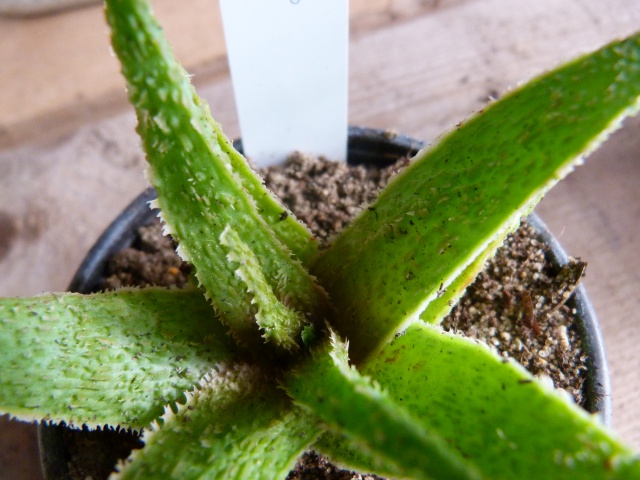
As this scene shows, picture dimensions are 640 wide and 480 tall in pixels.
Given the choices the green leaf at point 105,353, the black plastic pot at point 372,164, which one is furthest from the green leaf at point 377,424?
the black plastic pot at point 372,164

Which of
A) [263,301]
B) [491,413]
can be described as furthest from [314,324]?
[491,413]

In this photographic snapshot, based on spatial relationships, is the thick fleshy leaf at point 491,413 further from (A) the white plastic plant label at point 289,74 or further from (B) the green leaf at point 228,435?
(A) the white plastic plant label at point 289,74

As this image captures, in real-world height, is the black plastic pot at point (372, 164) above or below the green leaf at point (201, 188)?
below

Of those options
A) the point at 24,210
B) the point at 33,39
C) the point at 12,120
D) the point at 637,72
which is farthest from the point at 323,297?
the point at 33,39

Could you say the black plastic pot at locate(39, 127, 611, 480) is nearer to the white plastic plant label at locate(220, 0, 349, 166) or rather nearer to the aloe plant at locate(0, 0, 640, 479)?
the white plastic plant label at locate(220, 0, 349, 166)

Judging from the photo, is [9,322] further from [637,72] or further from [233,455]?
[637,72]

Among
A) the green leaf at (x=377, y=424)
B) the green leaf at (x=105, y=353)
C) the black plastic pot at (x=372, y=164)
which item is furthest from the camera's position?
the black plastic pot at (x=372, y=164)

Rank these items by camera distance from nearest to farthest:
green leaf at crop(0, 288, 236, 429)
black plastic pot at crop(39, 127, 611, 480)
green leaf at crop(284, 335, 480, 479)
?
green leaf at crop(284, 335, 480, 479) → green leaf at crop(0, 288, 236, 429) → black plastic pot at crop(39, 127, 611, 480)

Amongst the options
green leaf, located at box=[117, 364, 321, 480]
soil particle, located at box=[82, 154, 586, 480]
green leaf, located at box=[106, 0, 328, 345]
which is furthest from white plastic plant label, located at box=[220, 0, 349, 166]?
green leaf, located at box=[117, 364, 321, 480]
